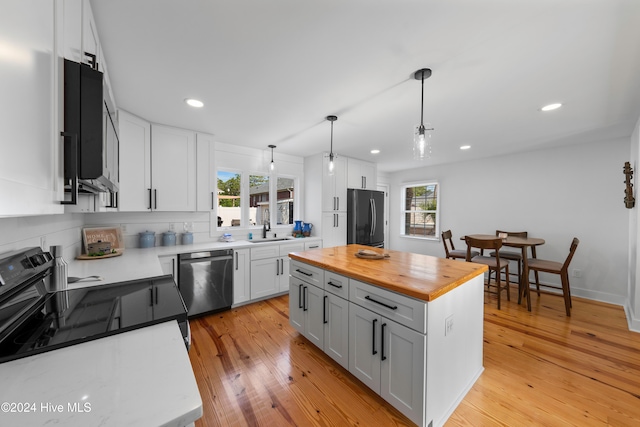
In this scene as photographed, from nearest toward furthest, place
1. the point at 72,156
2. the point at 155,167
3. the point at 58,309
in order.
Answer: the point at 72,156
the point at 58,309
the point at 155,167

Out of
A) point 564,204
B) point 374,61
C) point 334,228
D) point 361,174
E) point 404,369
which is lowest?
point 404,369

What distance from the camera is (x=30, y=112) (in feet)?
2.07

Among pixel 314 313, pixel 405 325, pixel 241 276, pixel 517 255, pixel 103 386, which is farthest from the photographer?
pixel 517 255

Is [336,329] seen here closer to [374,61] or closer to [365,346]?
[365,346]

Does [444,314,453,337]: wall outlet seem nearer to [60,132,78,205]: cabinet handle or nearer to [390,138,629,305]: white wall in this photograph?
[60,132,78,205]: cabinet handle

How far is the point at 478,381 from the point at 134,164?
391 centimetres

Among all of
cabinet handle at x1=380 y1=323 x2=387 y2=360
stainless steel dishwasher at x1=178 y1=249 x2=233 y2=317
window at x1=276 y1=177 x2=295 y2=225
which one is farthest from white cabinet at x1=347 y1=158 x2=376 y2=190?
cabinet handle at x1=380 y1=323 x2=387 y2=360

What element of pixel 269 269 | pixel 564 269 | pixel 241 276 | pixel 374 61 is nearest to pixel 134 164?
pixel 241 276

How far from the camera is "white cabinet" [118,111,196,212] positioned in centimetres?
267

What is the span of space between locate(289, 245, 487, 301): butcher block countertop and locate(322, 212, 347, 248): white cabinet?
1.84 m

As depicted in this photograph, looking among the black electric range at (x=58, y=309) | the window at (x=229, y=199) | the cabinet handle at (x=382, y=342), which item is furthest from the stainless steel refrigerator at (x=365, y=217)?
the black electric range at (x=58, y=309)

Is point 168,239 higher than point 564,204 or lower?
lower

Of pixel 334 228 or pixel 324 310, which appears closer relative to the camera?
pixel 324 310

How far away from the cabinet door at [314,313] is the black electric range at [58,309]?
1.20 m
